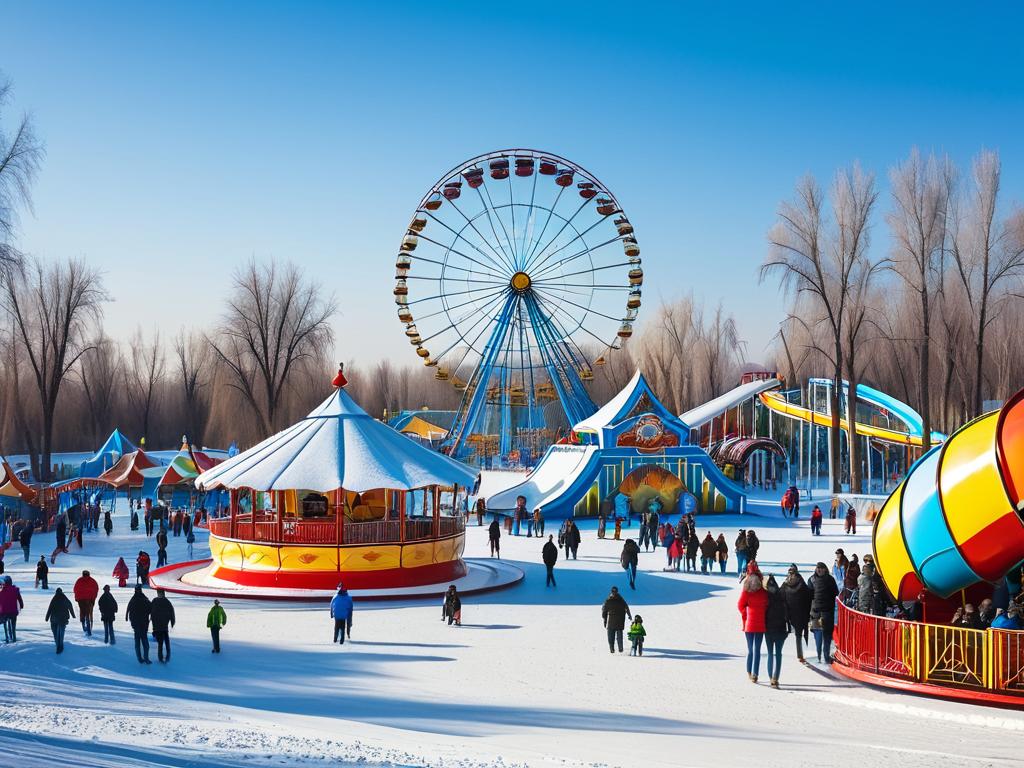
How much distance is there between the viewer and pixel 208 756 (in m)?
7.40

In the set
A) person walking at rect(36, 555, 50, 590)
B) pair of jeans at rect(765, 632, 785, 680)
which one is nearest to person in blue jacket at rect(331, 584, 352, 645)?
pair of jeans at rect(765, 632, 785, 680)

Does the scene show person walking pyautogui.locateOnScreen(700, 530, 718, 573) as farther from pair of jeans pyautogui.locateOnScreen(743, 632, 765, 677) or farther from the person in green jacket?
the person in green jacket

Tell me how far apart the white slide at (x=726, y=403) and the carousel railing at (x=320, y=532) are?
1155 inches

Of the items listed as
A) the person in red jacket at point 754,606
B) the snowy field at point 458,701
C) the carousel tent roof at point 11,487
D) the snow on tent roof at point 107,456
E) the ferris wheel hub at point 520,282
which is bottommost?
the snowy field at point 458,701

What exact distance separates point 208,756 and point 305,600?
10.6 meters

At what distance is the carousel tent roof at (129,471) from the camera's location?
1548 inches

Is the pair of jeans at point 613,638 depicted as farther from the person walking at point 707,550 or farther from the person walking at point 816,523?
the person walking at point 816,523

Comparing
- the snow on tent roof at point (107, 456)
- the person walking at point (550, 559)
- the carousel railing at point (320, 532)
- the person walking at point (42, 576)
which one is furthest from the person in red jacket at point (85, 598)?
the snow on tent roof at point (107, 456)

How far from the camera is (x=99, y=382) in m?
70.9

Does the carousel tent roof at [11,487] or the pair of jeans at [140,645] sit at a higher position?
the carousel tent roof at [11,487]

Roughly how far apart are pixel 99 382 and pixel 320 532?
188ft

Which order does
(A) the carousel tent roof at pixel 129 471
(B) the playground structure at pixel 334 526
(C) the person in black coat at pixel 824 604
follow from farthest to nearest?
(A) the carousel tent roof at pixel 129 471, (B) the playground structure at pixel 334 526, (C) the person in black coat at pixel 824 604

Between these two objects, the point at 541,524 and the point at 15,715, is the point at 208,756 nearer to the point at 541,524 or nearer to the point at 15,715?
the point at 15,715

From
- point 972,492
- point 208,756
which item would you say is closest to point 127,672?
point 208,756
